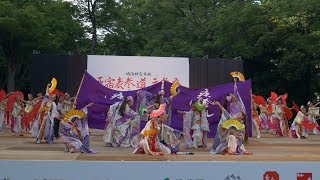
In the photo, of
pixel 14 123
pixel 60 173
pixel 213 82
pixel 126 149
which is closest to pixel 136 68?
pixel 213 82

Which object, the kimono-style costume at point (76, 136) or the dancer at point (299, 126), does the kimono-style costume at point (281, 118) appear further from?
the kimono-style costume at point (76, 136)

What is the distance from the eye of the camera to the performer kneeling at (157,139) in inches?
421

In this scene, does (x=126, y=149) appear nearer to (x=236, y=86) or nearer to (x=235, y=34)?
(x=236, y=86)

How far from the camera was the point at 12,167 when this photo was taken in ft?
25.0

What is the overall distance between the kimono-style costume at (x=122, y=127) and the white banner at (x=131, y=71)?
269 inches

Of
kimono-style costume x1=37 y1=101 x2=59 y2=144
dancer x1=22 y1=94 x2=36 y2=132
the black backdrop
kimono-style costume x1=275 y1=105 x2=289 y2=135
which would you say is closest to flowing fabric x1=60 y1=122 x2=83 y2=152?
kimono-style costume x1=37 y1=101 x2=59 y2=144

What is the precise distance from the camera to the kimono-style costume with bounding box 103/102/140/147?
12.8 metres

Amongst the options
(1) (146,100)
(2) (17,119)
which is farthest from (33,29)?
(1) (146,100)

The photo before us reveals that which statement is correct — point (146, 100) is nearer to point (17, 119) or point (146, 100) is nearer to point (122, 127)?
point (122, 127)

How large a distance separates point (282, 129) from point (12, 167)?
12988 mm

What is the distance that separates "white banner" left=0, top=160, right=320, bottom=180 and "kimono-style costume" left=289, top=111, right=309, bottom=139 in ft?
30.9

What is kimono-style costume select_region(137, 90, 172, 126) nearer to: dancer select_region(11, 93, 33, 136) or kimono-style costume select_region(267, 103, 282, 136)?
dancer select_region(11, 93, 33, 136)

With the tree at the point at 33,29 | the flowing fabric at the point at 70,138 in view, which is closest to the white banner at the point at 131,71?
the tree at the point at 33,29

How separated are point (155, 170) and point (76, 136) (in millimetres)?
3736
